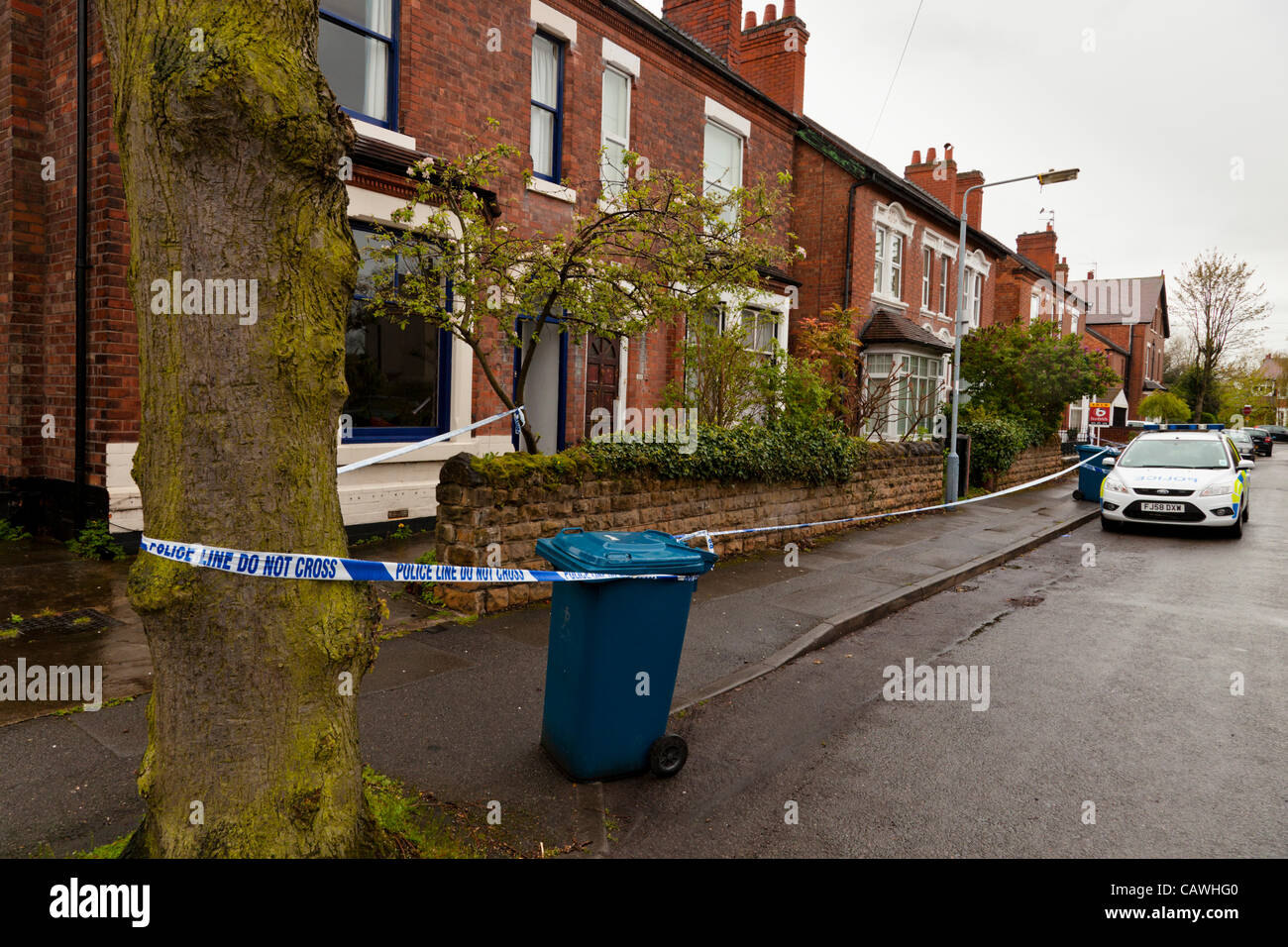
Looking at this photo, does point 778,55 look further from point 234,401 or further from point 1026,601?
point 234,401

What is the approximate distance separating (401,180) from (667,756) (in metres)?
7.55

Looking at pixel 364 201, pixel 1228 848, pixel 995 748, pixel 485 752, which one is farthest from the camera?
pixel 364 201

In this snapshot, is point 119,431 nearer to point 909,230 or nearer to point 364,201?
point 364,201

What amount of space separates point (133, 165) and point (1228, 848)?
502 centimetres

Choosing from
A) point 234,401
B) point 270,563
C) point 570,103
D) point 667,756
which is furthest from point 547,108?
point 270,563

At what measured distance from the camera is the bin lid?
3.65 m

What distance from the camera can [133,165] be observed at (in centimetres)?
252

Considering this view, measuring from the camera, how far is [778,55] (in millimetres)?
19188

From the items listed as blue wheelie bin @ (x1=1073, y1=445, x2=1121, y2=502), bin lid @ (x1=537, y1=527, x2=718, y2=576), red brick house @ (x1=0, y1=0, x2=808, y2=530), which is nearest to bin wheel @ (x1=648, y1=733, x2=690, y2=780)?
bin lid @ (x1=537, y1=527, x2=718, y2=576)

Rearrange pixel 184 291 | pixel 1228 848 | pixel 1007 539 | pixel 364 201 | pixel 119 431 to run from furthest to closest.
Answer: pixel 1007 539 < pixel 364 201 < pixel 119 431 < pixel 1228 848 < pixel 184 291

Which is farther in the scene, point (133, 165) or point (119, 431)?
point (119, 431)

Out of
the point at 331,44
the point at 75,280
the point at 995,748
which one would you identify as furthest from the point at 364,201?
the point at 995,748

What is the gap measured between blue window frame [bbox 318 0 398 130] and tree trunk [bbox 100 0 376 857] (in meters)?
7.46

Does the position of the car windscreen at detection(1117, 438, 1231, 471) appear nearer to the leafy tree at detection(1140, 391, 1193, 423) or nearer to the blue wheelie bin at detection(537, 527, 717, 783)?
the blue wheelie bin at detection(537, 527, 717, 783)
